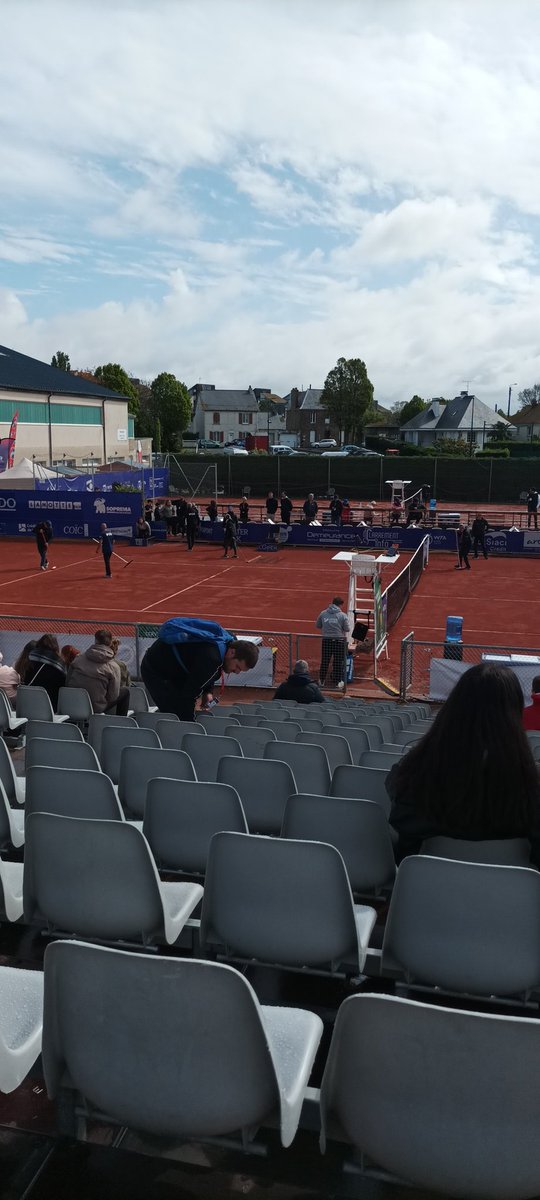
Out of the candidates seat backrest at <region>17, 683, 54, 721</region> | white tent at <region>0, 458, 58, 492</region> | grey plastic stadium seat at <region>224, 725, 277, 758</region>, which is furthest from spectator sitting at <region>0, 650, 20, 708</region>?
white tent at <region>0, 458, 58, 492</region>

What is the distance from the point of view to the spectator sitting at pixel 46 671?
33.4 ft

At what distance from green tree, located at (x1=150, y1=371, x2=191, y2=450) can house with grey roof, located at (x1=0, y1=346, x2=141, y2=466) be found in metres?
30.1

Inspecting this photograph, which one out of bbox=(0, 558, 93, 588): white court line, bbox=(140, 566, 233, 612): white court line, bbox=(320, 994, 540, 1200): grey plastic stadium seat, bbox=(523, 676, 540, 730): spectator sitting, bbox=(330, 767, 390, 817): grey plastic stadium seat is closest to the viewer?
bbox=(320, 994, 540, 1200): grey plastic stadium seat

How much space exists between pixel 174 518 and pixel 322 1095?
124ft

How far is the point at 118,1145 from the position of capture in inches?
106

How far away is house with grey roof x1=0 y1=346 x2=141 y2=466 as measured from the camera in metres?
58.3

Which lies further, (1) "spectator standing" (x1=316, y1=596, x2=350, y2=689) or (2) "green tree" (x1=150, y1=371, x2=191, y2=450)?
(2) "green tree" (x1=150, y1=371, x2=191, y2=450)

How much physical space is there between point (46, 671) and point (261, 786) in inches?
228

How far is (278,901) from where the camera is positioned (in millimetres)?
3305

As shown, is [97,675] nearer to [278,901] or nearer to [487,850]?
[278,901]

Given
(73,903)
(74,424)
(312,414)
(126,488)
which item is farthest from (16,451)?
(312,414)

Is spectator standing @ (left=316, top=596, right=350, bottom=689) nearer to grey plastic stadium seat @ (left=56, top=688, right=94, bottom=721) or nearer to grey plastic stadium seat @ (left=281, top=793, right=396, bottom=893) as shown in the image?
grey plastic stadium seat @ (left=56, top=688, right=94, bottom=721)

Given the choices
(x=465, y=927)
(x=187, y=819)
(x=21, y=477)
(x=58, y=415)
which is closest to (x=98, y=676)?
(x=187, y=819)

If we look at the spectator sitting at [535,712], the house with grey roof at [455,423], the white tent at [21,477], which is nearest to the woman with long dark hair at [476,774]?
the spectator sitting at [535,712]
